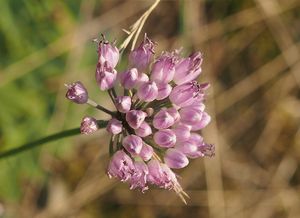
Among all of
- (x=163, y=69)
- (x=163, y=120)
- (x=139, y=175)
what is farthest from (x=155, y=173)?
(x=163, y=69)

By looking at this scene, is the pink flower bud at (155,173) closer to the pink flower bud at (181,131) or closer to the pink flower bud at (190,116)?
the pink flower bud at (181,131)

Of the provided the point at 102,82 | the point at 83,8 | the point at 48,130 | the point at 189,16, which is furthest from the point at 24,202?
the point at 102,82

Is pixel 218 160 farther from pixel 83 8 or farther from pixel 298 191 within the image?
pixel 83 8

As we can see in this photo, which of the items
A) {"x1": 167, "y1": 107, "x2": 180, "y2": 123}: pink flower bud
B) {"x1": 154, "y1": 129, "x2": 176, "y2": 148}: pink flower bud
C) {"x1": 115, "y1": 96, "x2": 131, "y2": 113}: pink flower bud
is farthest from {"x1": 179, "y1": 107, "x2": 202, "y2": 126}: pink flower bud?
{"x1": 115, "y1": 96, "x2": 131, "y2": 113}: pink flower bud

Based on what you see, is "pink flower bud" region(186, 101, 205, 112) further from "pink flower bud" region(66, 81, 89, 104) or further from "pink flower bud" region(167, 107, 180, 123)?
"pink flower bud" region(66, 81, 89, 104)

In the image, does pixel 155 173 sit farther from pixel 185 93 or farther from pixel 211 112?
pixel 211 112

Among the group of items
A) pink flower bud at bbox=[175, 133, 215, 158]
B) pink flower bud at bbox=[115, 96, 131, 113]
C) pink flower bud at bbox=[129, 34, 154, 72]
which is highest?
pink flower bud at bbox=[129, 34, 154, 72]
